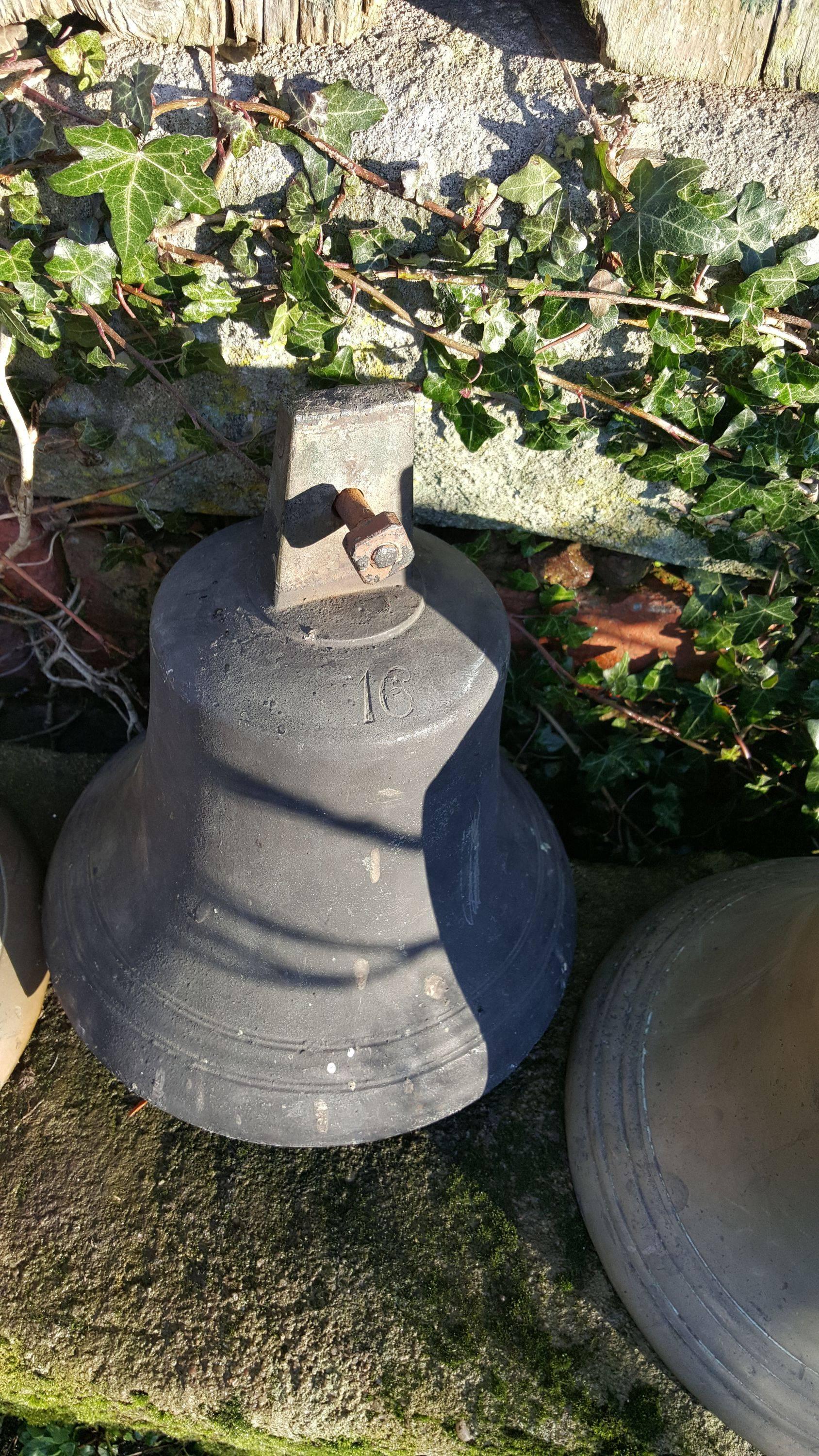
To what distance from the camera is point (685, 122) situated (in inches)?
56.4

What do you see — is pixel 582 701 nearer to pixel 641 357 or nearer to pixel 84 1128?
pixel 641 357

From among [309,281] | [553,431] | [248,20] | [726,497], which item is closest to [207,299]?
[309,281]

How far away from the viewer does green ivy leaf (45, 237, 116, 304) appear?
4.86 ft

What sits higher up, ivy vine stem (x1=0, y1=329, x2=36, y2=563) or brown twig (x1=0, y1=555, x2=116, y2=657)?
ivy vine stem (x1=0, y1=329, x2=36, y2=563)

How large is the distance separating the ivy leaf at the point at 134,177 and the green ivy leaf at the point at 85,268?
0.09 meters

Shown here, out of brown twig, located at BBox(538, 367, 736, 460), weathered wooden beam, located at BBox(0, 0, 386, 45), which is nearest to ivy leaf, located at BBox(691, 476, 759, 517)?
brown twig, located at BBox(538, 367, 736, 460)

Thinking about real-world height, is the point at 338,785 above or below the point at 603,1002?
above

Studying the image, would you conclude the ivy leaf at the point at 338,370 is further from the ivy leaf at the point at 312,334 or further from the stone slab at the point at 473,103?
the stone slab at the point at 473,103

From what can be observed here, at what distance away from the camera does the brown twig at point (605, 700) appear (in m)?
2.21

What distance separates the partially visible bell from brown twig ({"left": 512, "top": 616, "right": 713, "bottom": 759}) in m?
1.17

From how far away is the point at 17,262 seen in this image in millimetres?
1509

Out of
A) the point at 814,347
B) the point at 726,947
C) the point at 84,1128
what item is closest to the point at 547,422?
the point at 814,347

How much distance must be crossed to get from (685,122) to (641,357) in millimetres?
348

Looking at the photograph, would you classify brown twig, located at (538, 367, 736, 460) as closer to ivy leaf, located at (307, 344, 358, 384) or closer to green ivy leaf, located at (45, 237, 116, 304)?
ivy leaf, located at (307, 344, 358, 384)
